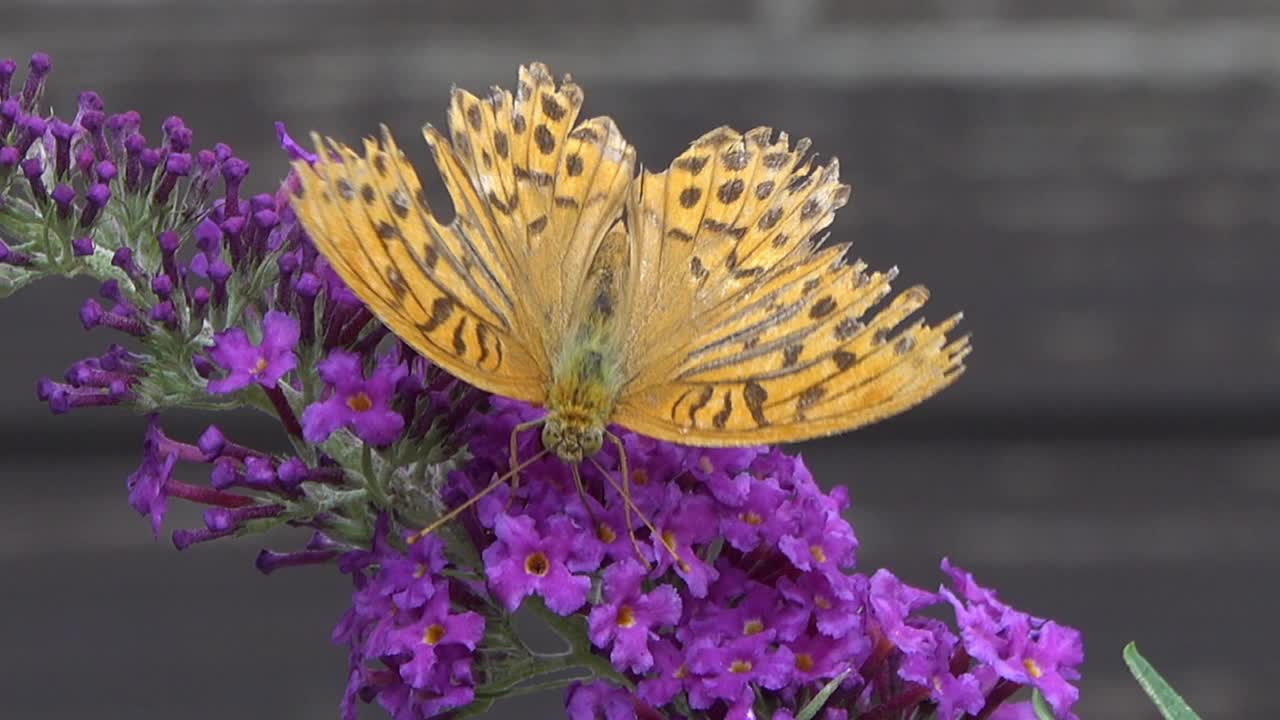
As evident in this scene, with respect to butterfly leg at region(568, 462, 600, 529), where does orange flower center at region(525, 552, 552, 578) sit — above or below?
below

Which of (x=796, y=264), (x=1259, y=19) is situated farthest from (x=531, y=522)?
(x=1259, y=19)

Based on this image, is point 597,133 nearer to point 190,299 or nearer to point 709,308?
point 709,308

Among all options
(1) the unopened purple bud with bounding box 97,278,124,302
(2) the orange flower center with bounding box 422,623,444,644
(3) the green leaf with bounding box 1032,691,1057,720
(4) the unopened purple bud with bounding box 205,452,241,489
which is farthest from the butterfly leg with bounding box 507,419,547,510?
(3) the green leaf with bounding box 1032,691,1057,720

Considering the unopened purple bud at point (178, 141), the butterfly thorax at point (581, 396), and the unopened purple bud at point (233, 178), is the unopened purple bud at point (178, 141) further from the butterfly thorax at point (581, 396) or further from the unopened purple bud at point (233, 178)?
the butterfly thorax at point (581, 396)

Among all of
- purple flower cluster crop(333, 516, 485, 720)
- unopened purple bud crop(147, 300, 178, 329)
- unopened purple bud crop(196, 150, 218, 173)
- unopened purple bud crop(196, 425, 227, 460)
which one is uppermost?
unopened purple bud crop(196, 150, 218, 173)

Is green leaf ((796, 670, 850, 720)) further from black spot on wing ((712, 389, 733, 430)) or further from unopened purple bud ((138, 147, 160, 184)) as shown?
unopened purple bud ((138, 147, 160, 184))
